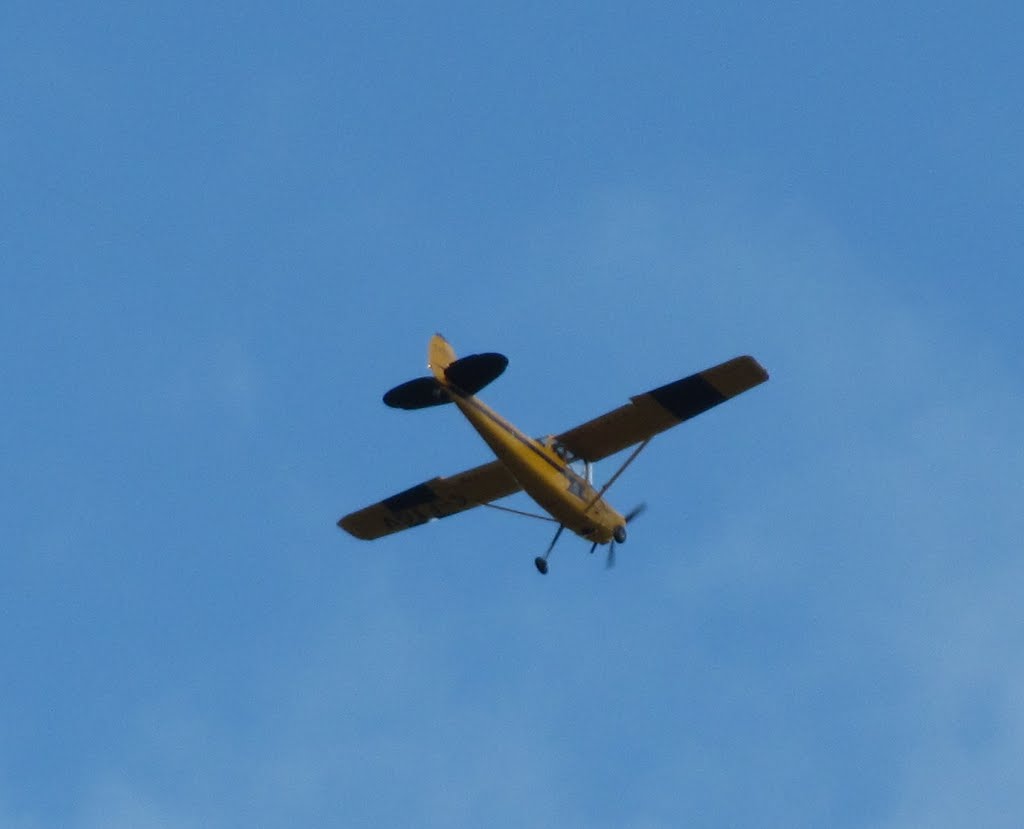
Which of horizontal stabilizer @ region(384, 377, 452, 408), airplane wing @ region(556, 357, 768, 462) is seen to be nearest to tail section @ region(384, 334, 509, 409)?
horizontal stabilizer @ region(384, 377, 452, 408)

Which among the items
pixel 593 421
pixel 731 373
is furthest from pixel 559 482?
pixel 731 373

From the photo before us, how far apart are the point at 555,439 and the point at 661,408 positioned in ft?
6.65

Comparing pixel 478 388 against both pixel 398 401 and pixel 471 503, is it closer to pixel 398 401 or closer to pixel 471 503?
pixel 398 401

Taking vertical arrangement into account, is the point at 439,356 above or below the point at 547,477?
above

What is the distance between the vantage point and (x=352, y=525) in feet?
140

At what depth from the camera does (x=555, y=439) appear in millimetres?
38750

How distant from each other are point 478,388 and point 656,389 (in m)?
3.46

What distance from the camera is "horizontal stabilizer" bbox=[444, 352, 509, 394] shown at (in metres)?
35.4

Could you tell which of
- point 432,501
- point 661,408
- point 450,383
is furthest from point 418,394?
point 432,501

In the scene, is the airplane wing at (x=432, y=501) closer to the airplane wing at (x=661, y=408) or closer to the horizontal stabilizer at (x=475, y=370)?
the airplane wing at (x=661, y=408)

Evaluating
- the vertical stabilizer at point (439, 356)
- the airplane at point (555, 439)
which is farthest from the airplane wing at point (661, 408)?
the vertical stabilizer at point (439, 356)

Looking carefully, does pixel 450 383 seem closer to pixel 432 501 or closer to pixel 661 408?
pixel 661 408

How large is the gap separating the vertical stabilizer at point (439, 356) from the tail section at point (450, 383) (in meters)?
0.25

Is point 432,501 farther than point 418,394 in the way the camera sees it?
Yes
